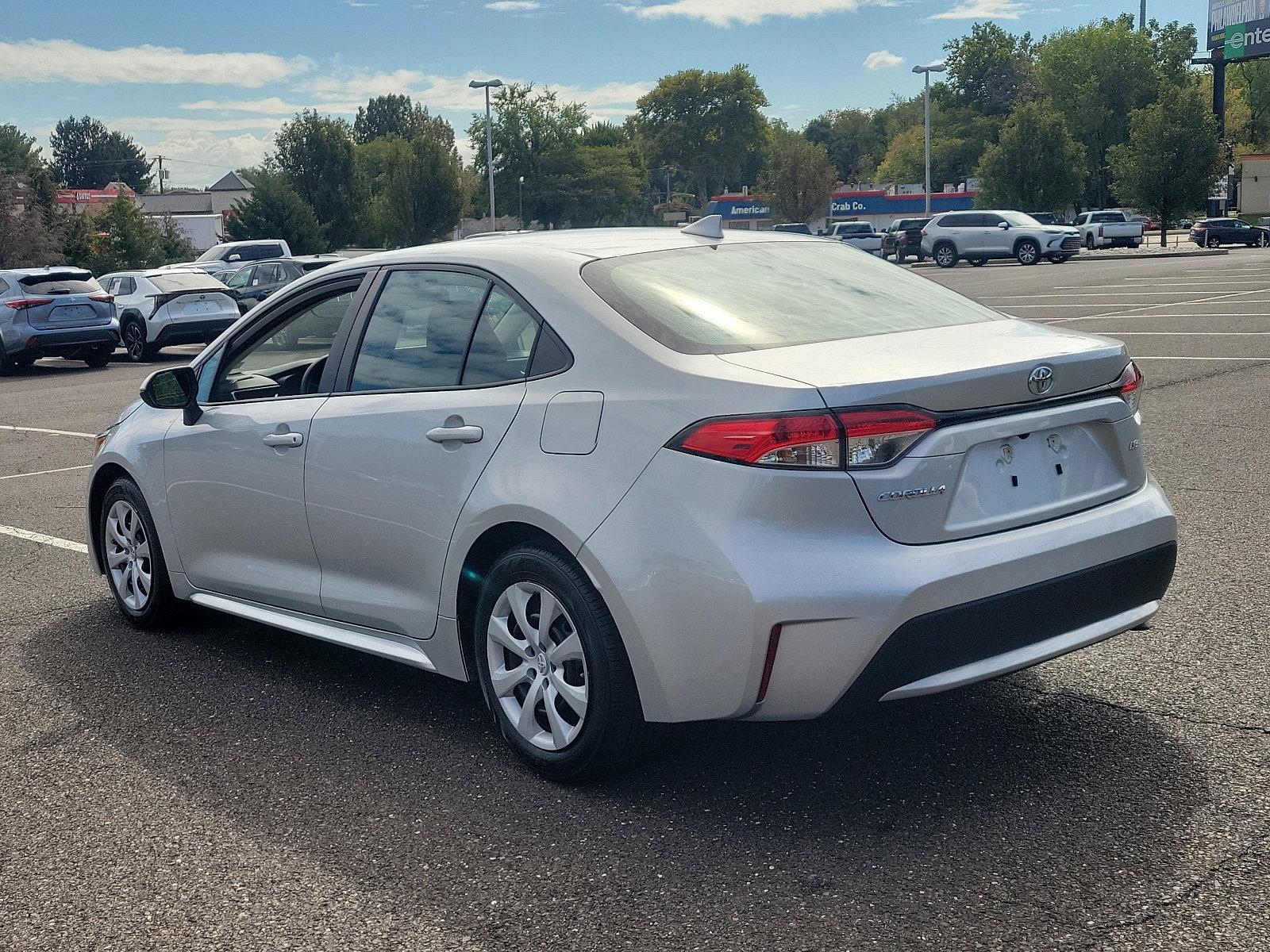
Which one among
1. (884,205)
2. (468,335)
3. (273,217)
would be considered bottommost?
(884,205)

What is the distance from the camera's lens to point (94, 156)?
16562 centimetres

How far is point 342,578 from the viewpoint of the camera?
4648 millimetres

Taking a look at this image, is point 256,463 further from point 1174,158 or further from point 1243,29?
point 1243,29

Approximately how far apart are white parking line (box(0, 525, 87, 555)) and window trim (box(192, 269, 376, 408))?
2547 millimetres

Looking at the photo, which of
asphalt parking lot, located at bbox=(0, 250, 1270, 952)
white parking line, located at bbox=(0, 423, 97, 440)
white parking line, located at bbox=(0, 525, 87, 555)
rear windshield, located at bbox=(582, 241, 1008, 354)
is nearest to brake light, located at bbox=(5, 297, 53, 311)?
white parking line, located at bbox=(0, 423, 97, 440)

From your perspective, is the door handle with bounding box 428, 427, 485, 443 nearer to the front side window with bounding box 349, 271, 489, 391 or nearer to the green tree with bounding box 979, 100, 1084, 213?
the front side window with bounding box 349, 271, 489, 391

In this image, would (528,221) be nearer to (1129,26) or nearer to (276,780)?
(1129,26)

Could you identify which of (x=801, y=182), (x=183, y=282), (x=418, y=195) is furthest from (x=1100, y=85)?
(x=183, y=282)

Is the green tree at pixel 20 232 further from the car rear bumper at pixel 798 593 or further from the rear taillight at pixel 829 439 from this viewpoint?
the rear taillight at pixel 829 439

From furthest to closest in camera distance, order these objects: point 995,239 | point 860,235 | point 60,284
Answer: point 860,235, point 995,239, point 60,284

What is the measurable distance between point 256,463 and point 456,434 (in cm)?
118

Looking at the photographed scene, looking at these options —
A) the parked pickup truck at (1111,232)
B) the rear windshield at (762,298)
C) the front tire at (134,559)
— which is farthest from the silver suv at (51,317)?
the parked pickup truck at (1111,232)

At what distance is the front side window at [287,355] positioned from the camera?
505cm

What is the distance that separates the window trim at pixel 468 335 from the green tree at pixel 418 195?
74.3m
